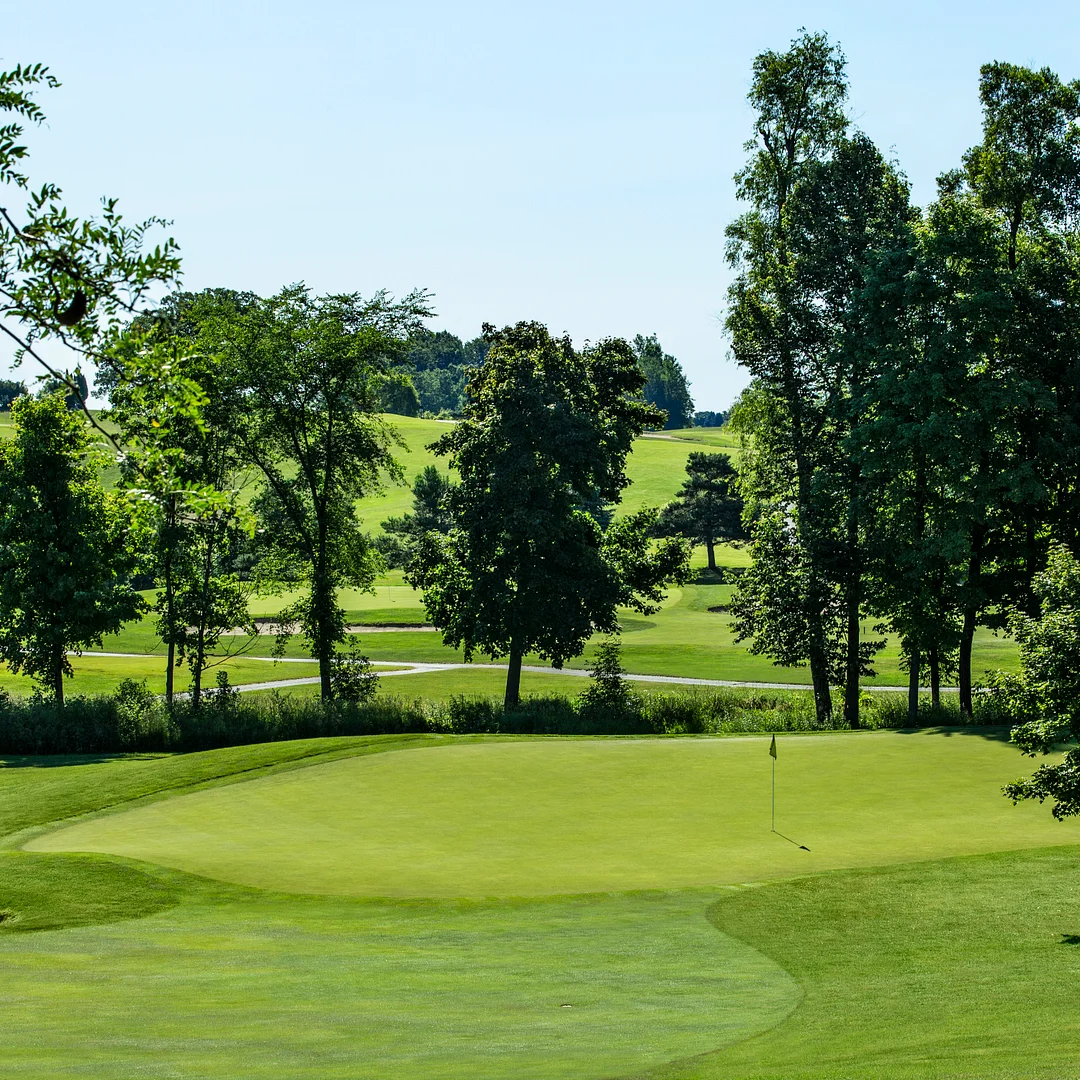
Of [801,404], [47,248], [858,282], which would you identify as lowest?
[47,248]

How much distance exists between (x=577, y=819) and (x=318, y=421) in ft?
83.3

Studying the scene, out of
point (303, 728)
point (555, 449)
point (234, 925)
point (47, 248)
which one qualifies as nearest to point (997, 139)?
point (555, 449)

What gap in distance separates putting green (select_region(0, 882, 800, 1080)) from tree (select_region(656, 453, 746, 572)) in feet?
253

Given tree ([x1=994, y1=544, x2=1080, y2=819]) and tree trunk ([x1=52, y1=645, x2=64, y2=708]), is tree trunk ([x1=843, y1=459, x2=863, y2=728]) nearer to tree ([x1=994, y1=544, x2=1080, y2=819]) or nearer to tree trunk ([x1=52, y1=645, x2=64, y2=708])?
tree ([x1=994, y1=544, x2=1080, y2=819])

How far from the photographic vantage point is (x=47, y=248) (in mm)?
7957

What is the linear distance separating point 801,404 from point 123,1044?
33108 millimetres

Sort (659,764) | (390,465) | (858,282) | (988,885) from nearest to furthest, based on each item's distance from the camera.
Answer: (988,885) < (659,764) < (858,282) < (390,465)

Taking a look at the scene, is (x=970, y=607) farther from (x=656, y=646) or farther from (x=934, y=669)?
(x=656, y=646)

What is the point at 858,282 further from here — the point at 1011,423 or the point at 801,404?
the point at 1011,423

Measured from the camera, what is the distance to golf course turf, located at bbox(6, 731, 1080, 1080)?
10.1m

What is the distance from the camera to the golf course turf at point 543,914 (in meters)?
10.1

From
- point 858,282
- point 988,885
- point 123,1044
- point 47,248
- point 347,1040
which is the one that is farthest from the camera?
point 858,282

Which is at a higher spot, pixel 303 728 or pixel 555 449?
pixel 555 449

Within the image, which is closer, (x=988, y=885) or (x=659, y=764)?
(x=988, y=885)
